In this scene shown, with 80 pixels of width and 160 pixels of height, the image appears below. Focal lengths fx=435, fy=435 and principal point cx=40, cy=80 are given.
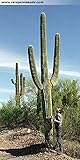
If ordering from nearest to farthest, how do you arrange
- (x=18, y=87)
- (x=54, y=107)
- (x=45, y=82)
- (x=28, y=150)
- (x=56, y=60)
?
(x=45, y=82), (x=56, y=60), (x=28, y=150), (x=54, y=107), (x=18, y=87)

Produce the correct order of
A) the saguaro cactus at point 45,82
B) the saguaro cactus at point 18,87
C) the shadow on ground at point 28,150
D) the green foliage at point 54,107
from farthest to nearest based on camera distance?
the saguaro cactus at point 18,87 < the green foliage at point 54,107 < the shadow on ground at point 28,150 < the saguaro cactus at point 45,82

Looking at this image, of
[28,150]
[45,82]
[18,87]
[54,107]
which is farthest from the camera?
[18,87]

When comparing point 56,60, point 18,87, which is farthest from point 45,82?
point 18,87

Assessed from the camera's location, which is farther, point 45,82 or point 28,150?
point 28,150

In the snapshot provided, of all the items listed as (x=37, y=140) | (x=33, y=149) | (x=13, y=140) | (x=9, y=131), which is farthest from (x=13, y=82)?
(x=33, y=149)

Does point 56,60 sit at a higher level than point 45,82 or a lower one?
higher

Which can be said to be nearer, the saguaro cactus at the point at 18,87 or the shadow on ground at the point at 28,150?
the shadow on ground at the point at 28,150

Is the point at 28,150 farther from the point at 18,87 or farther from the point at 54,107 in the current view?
the point at 18,87

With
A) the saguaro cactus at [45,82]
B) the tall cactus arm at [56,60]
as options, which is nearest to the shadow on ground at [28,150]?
the saguaro cactus at [45,82]

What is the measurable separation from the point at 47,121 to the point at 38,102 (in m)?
7.71

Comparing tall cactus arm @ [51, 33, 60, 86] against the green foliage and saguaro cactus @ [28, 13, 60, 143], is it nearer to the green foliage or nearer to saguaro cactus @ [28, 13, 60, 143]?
saguaro cactus @ [28, 13, 60, 143]

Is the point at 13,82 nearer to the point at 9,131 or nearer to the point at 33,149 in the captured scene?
the point at 9,131

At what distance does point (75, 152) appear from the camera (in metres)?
19.2

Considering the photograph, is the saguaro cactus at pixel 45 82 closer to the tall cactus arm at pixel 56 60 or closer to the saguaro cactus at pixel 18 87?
the tall cactus arm at pixel 56 60
